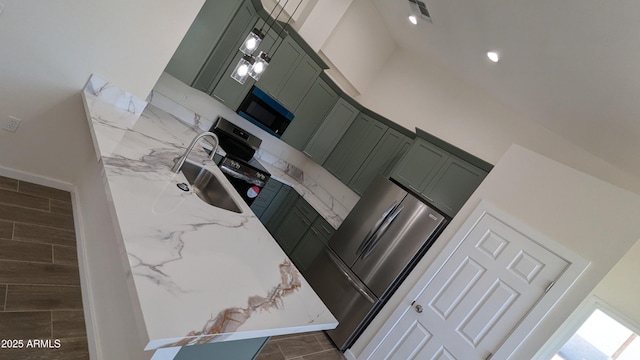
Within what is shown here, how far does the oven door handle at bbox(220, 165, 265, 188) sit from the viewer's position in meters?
3.40

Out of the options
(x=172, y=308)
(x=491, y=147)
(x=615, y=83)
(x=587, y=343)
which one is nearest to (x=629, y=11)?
(x=615, y=83)

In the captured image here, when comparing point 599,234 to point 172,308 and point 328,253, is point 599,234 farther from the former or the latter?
point 172,308

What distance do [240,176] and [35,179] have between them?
5.52 feet

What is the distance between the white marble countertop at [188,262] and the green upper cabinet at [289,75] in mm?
1773

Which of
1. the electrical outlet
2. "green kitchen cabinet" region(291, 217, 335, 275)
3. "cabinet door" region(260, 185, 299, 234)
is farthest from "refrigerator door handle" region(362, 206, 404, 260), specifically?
the electrical outlet

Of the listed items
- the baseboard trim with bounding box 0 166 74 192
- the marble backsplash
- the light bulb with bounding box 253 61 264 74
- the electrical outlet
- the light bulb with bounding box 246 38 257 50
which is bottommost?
the baseboard trim with bounding box 0 166 74 192

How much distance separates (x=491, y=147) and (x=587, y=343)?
2675 mm

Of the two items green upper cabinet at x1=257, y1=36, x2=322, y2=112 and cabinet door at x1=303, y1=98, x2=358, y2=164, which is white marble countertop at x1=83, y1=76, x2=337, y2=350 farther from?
cabinet door at x1=303, y1=98, x2=358, y2=164

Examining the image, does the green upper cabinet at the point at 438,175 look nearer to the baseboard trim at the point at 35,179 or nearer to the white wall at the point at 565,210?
the white wall at the point at 565,210

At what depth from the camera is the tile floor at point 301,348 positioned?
9.06 ft

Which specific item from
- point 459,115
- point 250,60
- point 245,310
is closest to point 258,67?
point 250,60

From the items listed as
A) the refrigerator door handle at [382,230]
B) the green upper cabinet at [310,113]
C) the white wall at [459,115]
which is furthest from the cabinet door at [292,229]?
the white wall at [459,115]

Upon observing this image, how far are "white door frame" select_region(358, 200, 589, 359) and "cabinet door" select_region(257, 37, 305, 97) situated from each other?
7.82 feet

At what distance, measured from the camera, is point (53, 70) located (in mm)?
2215
